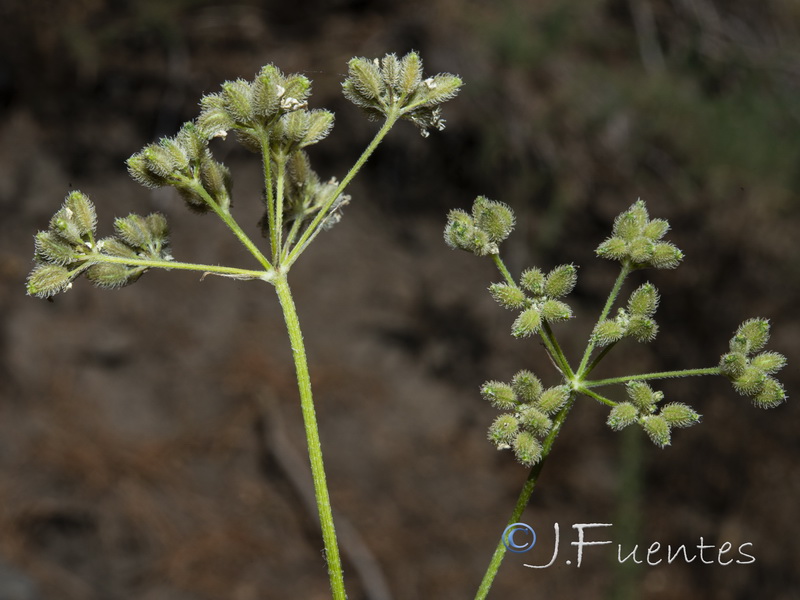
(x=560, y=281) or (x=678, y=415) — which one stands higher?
(x=560, y=281)

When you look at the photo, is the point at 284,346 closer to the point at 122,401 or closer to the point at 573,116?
the point at 122,401

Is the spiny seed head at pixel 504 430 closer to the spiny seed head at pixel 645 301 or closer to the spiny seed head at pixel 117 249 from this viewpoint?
the spiny seed head at pixel 645 301

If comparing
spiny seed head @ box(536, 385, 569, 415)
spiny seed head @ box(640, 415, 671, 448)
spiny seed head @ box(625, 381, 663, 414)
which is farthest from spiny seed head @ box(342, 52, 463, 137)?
spiny seed head @ box(640, 415, 671, 448)

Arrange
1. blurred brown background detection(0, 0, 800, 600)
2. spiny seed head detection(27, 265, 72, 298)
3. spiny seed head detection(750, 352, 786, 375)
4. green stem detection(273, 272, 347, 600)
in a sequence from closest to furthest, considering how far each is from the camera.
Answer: green stem detection(273, 272, 347, 600) → spiny seed head detection(27, 265, 72, 298) → spiny seed head detection(750, 352, 786, 375) → blurred brown background detection(0, 0, 800, 600)

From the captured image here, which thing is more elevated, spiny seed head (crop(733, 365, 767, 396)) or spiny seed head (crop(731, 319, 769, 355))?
spiny seed head (crop(731, 319, 769, 355))

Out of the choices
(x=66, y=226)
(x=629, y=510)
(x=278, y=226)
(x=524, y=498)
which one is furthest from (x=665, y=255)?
(x=629, y=510)

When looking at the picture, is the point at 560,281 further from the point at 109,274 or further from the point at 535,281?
the point at 109,274

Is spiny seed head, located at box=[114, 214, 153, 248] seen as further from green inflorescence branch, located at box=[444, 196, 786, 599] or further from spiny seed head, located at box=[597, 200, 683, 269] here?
spiny seed head, located at box=[597, 200, 683, 269]
